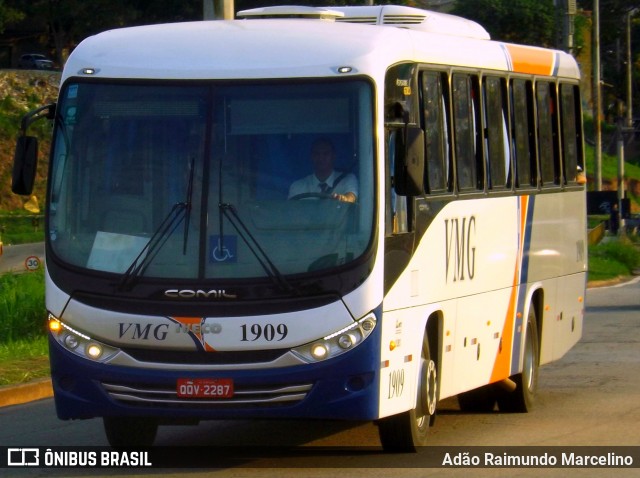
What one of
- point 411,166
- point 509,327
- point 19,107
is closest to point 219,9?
point 509,327

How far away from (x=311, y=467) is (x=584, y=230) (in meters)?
6.20

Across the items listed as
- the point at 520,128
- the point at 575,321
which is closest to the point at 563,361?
the point at 575,321

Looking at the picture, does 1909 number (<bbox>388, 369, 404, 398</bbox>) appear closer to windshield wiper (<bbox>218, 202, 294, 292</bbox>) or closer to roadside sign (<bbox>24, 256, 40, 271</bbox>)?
windshield wiper (<bbox>218, 202, 294, 292</bbox>)

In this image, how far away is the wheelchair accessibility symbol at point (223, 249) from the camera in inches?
355

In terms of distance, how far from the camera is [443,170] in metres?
10.7

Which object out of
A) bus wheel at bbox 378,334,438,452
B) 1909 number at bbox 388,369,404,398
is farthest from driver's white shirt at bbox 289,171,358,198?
bus wheel at bbox 378,334,438,452

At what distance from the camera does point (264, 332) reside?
29.0 feet

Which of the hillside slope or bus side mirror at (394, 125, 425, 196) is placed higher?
bus side mirror at (394, 125, 425, 196)

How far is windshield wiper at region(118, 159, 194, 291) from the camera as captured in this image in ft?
29.7

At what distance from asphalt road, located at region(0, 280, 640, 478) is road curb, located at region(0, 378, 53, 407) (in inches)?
6.9

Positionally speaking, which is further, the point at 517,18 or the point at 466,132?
the point at 517,18

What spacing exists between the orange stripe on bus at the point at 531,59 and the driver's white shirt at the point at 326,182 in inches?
152

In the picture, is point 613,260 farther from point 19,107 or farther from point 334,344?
point 19,107

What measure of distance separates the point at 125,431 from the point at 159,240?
175 centimetres
